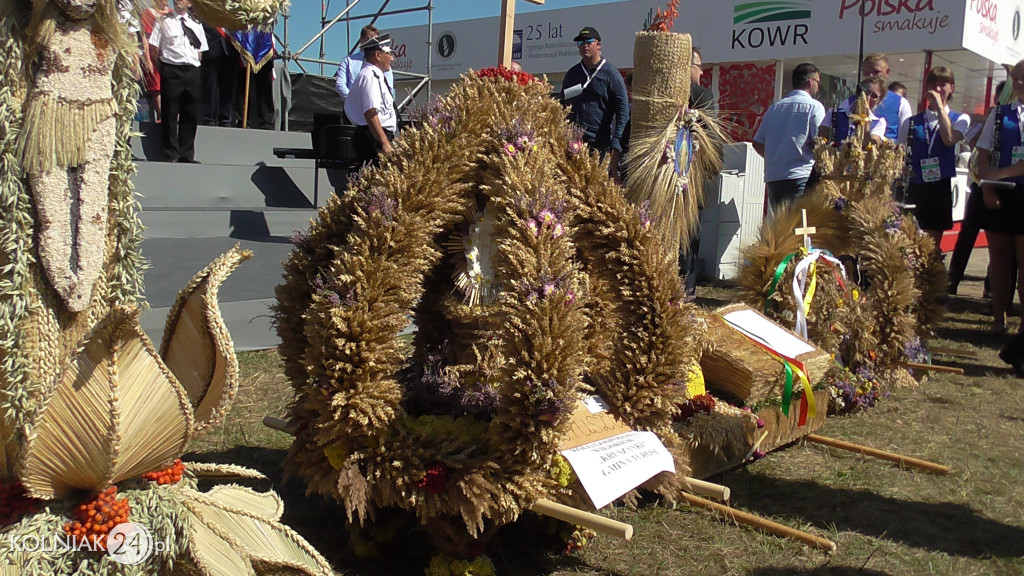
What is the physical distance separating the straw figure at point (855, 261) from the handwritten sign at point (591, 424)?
2213mm

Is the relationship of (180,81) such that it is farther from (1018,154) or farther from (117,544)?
(1018,154)

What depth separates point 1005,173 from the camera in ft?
20.4

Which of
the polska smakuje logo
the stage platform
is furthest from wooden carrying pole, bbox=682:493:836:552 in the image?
the stage platform

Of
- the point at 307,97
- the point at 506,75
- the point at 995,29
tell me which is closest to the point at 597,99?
the point at 506,75

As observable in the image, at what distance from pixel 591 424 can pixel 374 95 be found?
4.65 meters

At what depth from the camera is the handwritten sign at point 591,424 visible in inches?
107

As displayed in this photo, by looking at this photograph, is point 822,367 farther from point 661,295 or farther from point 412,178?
point 412,178

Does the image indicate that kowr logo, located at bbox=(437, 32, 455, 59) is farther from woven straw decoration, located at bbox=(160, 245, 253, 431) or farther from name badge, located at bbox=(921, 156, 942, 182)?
woven straw decoration, located at bbox=(160, 245, 253, 431)

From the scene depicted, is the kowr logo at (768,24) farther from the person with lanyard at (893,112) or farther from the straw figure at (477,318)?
the straw figure at (477,318)

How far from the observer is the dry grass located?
9.72 feet

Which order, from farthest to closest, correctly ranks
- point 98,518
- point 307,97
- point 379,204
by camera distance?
point 307,97 < point 379,204 < point 98,518

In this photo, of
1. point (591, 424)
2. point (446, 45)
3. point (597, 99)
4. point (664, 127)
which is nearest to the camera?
point (591, 424)

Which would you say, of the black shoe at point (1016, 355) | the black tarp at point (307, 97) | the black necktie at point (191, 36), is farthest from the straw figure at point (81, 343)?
the black tarp at point (307, 97)

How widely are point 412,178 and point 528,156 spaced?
40 centimetres
